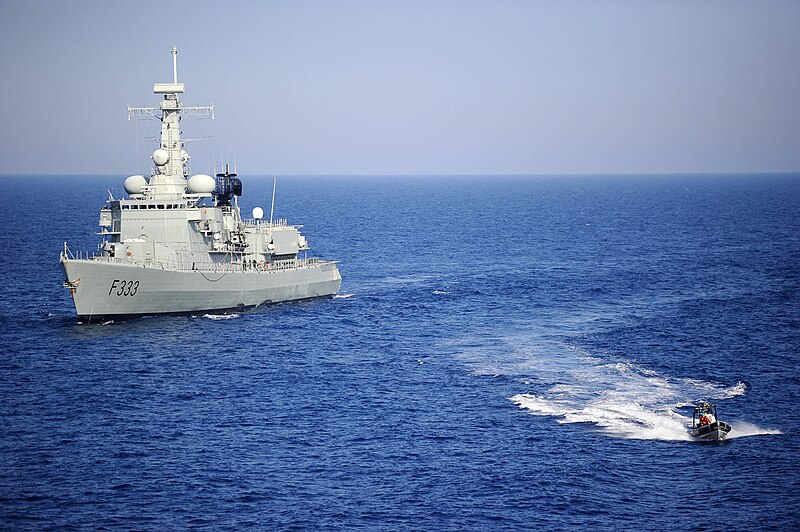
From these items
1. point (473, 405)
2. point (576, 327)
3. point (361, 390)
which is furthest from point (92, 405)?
point (576, 327)

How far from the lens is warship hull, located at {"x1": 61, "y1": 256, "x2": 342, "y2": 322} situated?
65.4 m

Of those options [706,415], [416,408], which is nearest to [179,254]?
[416,408]

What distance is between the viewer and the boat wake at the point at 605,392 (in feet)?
146

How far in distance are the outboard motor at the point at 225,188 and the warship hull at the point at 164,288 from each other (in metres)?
8.46

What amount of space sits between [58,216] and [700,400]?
146647 mm

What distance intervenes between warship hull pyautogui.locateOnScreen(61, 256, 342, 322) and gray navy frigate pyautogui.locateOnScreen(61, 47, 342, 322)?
79 millimetres

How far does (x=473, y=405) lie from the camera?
48.5m

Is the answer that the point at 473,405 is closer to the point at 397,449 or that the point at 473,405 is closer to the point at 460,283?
the point at 397,449

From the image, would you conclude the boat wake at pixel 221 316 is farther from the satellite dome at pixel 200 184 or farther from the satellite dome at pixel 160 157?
the satellite dome at pixel 160 157

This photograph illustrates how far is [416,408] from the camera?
1897 inches

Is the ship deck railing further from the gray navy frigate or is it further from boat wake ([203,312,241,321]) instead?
boat wake ([203,312,241,321])

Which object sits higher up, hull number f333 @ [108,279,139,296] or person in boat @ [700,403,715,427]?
hull number f333 @ [108,279,139,296]

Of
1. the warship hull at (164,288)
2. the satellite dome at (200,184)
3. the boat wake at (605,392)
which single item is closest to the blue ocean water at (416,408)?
the boat wake at (605,392)

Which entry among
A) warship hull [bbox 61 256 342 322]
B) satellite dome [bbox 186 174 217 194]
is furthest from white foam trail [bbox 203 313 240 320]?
satellite dome [bbox 186 174 217 194]
